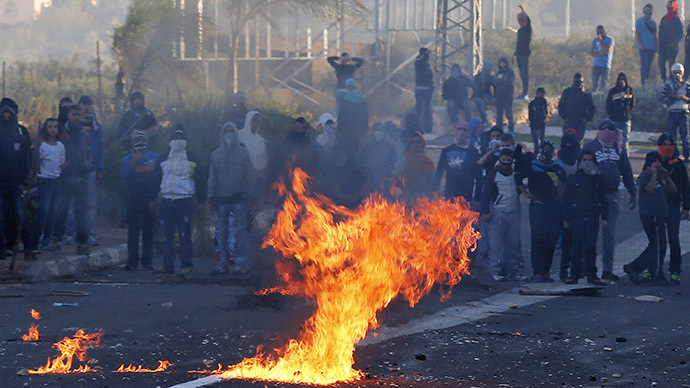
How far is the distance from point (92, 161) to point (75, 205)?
2.08ft

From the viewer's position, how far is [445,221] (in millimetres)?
10750

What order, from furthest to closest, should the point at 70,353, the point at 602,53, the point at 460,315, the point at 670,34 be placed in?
the point at 602,53
the point at 670,34
the point at 460,315
the point at 70,353

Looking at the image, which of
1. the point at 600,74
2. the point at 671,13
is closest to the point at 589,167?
the point at 671,13

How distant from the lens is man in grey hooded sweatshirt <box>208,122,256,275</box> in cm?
1209

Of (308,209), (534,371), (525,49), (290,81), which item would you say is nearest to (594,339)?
(534,371)

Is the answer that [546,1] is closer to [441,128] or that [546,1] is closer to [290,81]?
[290,81]

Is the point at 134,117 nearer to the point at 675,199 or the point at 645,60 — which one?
the point at 675,199

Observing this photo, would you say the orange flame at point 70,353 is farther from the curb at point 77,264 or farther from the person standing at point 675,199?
the person standing at point 675,199

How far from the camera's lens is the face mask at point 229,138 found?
12.2m

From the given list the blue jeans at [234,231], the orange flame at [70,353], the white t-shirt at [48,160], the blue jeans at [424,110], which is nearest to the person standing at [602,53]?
the blue jeans at [424,110]

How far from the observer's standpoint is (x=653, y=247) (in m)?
11.8

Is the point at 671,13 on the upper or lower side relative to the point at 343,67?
upper

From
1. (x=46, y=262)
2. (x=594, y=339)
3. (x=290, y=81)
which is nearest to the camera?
(x=594, y=339)

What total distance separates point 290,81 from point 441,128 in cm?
968
